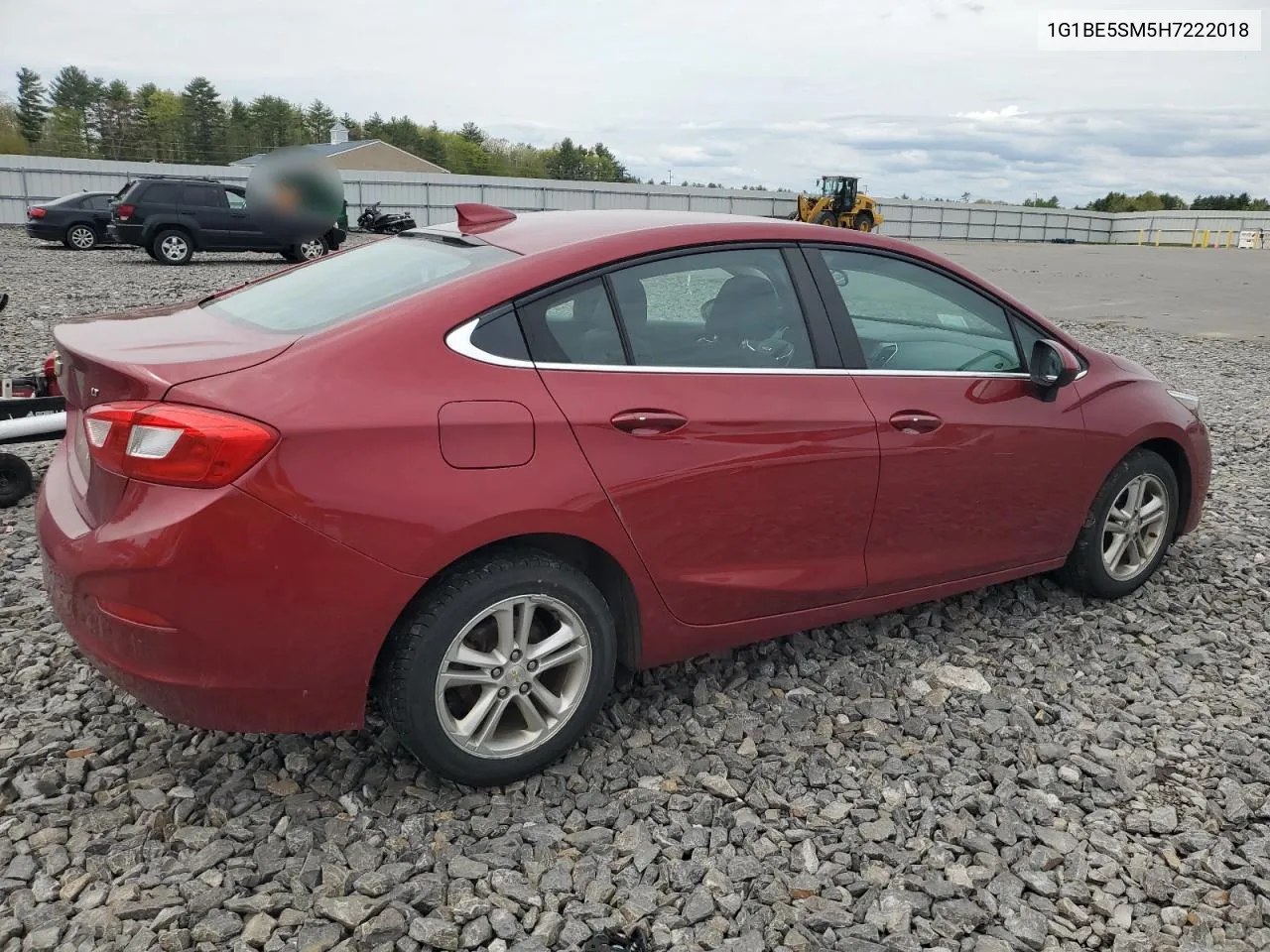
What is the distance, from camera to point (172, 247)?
63.7 ft

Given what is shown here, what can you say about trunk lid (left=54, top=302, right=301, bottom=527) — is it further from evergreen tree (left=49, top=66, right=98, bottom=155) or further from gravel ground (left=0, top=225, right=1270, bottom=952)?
evergreen tree (left=49, top=66, right=98, bottom=155)

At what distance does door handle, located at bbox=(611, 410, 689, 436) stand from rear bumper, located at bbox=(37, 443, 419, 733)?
0.73 meters

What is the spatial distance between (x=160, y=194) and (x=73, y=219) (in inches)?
167

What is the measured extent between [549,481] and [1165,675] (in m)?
2.57

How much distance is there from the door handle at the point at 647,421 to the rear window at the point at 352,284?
0.60m

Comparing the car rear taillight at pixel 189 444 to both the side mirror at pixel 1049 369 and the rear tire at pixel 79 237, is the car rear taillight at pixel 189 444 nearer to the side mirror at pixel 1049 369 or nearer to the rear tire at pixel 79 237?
the side mirror at pixel 1049 369

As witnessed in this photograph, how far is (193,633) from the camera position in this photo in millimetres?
2439

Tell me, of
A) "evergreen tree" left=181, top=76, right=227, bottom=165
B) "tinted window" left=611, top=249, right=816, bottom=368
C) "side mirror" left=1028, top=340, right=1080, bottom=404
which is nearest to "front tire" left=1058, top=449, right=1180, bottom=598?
"side mirror" left=1028, top=340, right=1080, bottom=404

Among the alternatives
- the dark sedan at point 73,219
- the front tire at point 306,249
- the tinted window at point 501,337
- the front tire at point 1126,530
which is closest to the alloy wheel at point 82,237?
the dark sedan at point 73,219

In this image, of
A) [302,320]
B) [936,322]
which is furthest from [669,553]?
[936,322]

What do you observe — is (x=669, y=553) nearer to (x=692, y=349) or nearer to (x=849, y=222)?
(x=692, y=349)

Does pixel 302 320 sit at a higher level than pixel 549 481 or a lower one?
higher

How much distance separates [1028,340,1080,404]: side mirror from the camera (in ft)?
12.4

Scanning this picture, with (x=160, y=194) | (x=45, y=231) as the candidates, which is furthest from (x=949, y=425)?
(x=45, y=231)
